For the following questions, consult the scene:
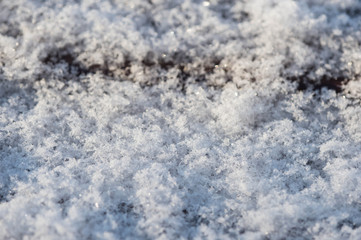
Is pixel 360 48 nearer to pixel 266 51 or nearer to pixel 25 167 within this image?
pixel 266 51

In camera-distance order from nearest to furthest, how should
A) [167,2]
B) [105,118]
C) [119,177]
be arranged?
[119,177] → [105,118] → [167,2]

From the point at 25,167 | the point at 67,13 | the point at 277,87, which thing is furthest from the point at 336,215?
the point at 67,13

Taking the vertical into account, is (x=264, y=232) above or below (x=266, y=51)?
below

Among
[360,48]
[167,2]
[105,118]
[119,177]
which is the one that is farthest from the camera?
[167,2]

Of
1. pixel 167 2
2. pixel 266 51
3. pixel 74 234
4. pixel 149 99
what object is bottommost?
pixel 74 234

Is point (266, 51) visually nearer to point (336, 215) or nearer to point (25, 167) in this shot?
point (336, 215)

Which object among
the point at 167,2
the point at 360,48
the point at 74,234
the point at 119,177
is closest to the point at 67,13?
the point at 167,2

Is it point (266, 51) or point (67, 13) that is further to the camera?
point (67, 13)
